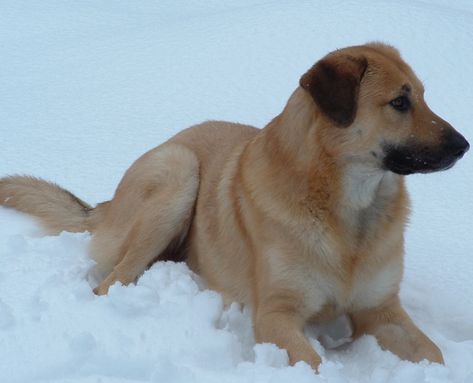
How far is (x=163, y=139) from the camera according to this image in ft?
23.4

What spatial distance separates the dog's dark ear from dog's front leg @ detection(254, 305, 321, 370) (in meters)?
0.99

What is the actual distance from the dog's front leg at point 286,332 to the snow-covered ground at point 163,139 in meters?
0.10

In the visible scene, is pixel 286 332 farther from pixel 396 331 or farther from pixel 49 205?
pixel 49 205

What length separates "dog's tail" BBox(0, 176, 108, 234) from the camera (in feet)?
15.9

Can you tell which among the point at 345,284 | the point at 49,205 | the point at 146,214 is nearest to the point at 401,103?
the point at 345,284

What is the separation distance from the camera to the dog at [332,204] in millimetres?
3475

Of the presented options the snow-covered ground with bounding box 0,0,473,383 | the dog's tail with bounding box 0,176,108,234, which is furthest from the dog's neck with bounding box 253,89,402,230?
the dog's tail with bounding box 0,176,108,234

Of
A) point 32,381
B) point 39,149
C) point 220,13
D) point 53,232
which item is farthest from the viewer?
point 220,13

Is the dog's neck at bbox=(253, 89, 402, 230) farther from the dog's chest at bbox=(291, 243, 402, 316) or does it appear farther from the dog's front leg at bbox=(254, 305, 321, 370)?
the dog's front leg at bbox=(254, 305, 321, 370)

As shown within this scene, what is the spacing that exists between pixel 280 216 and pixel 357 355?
81 centimetres

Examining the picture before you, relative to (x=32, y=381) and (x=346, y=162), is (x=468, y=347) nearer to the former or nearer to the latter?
(x=346, y=162)

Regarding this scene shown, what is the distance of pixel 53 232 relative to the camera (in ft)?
15.5

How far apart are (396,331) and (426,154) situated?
3.11 ft

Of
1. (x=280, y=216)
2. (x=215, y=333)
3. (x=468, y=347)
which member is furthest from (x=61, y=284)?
(x=468, y=347)
